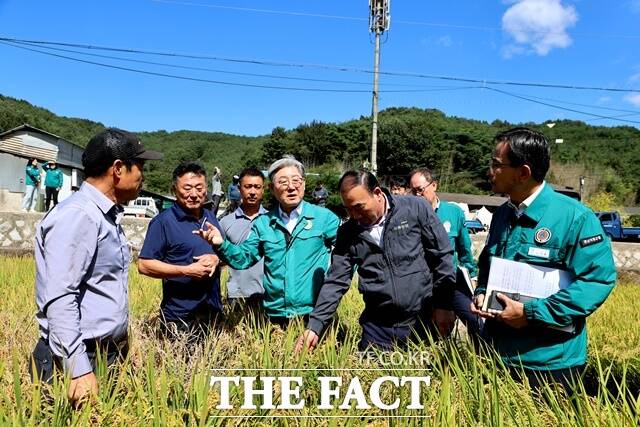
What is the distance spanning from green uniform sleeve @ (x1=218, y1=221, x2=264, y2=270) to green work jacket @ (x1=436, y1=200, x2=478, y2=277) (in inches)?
63.4

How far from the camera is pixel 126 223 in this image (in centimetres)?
968

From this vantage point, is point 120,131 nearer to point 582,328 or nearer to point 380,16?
point 582,328

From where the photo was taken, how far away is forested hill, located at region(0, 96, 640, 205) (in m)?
52.2

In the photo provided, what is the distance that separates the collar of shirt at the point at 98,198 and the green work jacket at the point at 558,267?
1647mm

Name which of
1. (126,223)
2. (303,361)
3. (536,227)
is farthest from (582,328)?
(126,223)

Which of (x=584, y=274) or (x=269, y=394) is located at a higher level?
(x=584, y=274)

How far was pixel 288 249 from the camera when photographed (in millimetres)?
2746

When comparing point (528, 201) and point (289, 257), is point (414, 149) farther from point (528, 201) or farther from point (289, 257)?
point (528, 201)

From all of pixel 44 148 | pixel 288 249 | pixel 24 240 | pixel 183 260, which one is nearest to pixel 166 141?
pixel 44 148

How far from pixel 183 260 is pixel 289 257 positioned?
662 millimetres

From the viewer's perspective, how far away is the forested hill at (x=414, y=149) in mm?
52188

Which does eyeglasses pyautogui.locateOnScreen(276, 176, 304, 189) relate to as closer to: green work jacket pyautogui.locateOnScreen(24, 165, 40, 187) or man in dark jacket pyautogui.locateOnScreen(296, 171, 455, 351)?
man in dark jacket pyautogui.locateOnScreen(296, 171, 455, 351)

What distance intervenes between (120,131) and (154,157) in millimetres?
218

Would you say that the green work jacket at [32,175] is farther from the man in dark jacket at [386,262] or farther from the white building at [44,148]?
the white building at [44,148]
